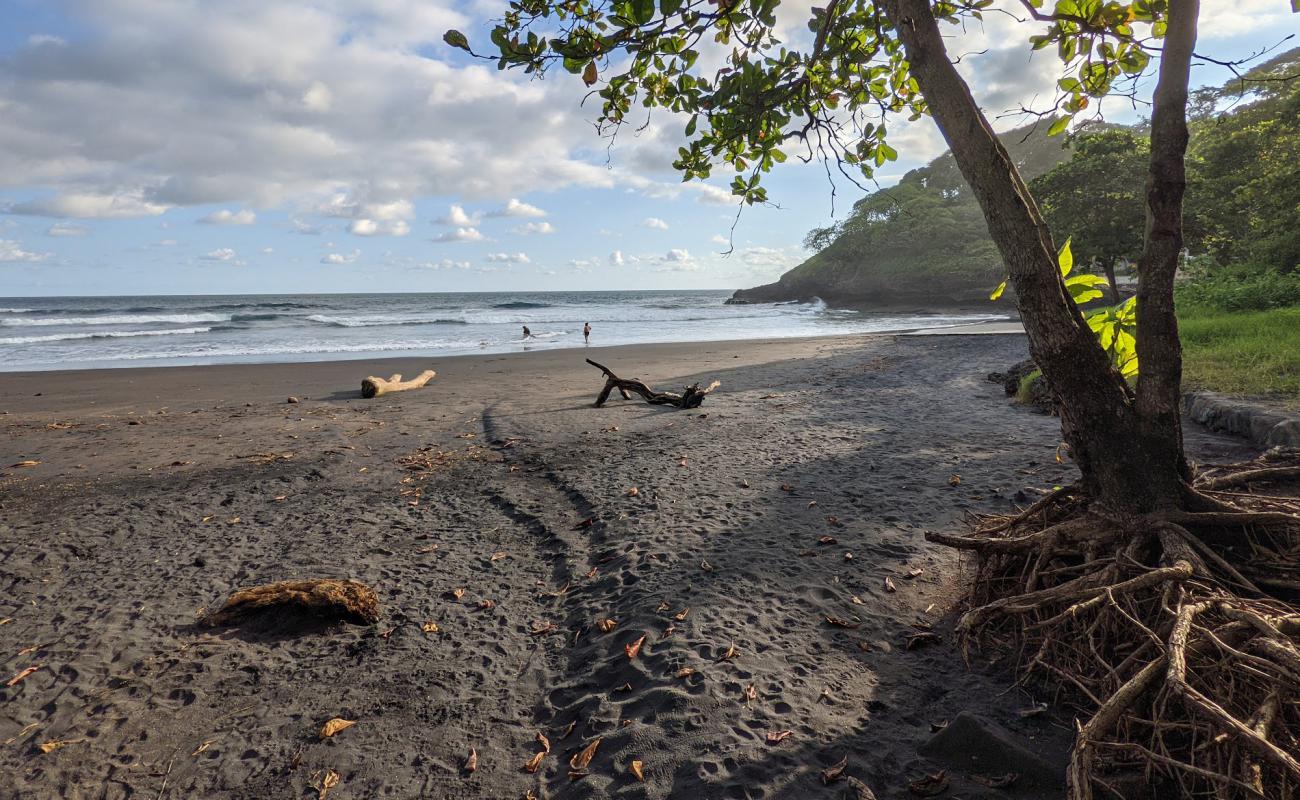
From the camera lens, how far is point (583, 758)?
266cm

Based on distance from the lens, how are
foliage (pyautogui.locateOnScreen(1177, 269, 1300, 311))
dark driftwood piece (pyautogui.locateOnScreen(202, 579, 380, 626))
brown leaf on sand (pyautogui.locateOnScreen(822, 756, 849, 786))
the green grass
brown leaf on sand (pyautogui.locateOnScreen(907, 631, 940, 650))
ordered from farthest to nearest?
foliage (pyautogui.locateOnScreen(1177, 269, 1300, 311))
the green grass
dark driftwood piece (pyautogui.locateOnScreen(202, 579, 380, 626))
brown leaf on sand (pyautogui.locateOnScreen(907, 631, 940, 650))
brown leaf on sand (pyautogui.locateOnScreen(822, 756, 849, 786))

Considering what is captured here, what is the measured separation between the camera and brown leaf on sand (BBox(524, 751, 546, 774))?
8.65 feet

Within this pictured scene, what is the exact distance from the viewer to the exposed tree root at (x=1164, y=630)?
201 centimetres

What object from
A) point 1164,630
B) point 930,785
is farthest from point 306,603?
point 1164,630

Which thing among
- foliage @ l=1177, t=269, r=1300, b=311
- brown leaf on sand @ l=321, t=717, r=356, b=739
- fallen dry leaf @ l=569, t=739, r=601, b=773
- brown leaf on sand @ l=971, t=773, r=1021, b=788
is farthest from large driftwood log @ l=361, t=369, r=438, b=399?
foliage @ l=1177, t=269, r=1300, b=311

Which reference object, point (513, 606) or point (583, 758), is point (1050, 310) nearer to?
point (583, 758)

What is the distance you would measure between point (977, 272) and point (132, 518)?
56.6 metres

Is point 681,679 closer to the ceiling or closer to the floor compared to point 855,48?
closer to the floor

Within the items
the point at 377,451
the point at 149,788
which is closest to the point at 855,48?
the point at 149,788

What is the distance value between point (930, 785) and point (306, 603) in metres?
3.57

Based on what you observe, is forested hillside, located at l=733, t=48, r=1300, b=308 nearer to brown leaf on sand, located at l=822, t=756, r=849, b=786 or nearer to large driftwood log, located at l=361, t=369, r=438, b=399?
brown leaf on sand, located at l=822, t=756, r=849, b=786

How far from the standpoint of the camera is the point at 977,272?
167 feet

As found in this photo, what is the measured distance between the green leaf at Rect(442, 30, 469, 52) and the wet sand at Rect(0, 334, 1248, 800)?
127 inches

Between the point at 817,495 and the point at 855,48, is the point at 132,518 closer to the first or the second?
the point at 817,495
